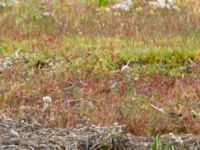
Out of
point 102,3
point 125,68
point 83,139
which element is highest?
point 102,3

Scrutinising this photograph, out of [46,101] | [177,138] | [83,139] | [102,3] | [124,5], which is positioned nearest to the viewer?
[83,139]

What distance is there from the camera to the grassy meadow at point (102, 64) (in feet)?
20.7

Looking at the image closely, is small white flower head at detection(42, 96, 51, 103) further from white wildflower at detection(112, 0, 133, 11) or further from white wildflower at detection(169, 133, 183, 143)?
white wildflower at detection(112, 0, 133, 11)

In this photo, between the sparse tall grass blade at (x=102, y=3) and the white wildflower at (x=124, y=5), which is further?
the sparse tall grass blade at (x=102, y=3)

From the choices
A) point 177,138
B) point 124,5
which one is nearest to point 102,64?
point 177,138

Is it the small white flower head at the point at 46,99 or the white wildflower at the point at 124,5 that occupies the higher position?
the white wildflower at the point at 124,5

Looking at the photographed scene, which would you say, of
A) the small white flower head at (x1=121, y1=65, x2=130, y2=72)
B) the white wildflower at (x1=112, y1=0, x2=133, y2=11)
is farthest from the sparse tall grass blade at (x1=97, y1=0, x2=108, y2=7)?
the small white flower head at (x1=121, y1=65, x2=130, y2=72)

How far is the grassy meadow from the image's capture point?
20.7ft

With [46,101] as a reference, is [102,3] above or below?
above

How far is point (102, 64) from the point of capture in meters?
8.44

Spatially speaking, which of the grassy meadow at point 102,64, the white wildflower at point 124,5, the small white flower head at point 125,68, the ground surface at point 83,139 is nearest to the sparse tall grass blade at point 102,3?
the grassy meadow at point 102,64

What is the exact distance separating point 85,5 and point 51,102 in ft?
18.8

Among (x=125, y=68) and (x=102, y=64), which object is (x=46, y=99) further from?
(x=102, y=64)

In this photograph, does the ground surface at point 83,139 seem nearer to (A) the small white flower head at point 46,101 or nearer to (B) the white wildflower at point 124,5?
(A) the small white flower head at point 46,101
